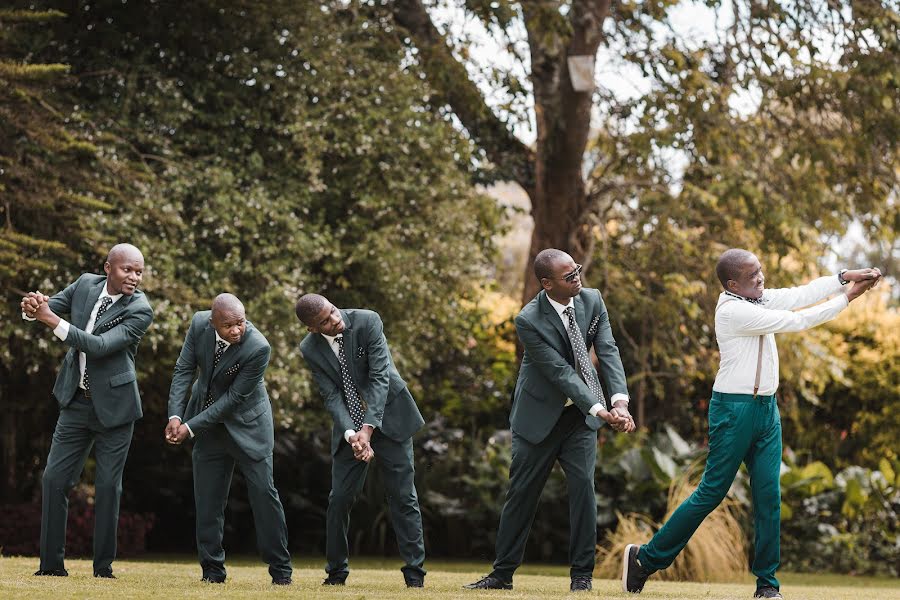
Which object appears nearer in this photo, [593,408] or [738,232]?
[593,408]

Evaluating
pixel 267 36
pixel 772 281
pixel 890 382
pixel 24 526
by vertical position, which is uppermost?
pixel 267 36

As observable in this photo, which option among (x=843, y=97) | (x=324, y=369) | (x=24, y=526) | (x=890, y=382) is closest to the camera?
(x=324, y=369)

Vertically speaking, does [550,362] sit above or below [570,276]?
below

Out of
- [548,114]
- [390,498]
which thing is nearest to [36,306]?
[390,498]

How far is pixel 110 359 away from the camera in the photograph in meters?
7.92

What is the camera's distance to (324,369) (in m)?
7.83

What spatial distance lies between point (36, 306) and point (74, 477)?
1322mm

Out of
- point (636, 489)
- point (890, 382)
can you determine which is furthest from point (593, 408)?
point (890, 382)

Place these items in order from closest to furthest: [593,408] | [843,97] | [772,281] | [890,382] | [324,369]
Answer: [593,408] → [324,369] → [843,97] → [772,281] → [890,382]

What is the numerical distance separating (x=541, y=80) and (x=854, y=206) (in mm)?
4112

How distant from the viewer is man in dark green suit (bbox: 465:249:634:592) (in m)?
7.18

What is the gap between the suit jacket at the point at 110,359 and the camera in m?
7.84

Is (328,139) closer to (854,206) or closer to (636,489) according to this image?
(636,489)

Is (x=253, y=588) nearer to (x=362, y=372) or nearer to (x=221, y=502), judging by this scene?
(x=221, y=502)
